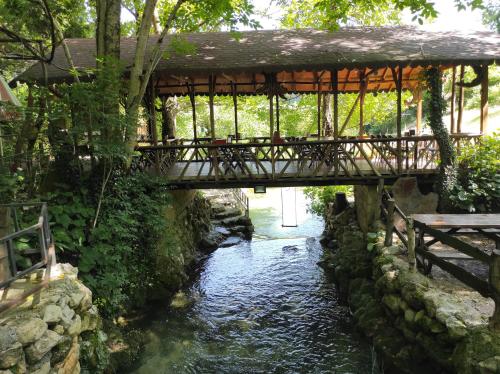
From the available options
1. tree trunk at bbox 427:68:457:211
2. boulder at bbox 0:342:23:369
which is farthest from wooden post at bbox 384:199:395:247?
boulder at bbox 0:342:23:369

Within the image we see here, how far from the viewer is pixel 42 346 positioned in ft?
12.6

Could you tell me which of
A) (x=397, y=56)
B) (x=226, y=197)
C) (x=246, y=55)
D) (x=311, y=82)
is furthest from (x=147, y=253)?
(x=226, y=197)

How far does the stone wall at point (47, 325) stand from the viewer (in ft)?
11.5

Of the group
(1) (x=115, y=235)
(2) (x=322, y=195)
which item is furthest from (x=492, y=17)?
(1) (x=115, y=235)

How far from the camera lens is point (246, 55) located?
32.0 feet

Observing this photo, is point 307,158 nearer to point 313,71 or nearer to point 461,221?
point 313,71

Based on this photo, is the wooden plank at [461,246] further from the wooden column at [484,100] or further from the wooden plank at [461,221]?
the wooden column at [484,100]

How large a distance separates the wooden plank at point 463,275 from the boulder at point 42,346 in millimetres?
5174

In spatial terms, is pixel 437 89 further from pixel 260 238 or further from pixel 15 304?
pixel 15 304

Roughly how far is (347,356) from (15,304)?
5323 millimetres

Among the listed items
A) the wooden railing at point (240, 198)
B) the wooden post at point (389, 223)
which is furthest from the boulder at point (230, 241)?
the wooden post at point (389, 223)

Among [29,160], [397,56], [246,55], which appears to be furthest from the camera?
[246,55]

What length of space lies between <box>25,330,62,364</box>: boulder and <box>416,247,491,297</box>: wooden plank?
204 inches

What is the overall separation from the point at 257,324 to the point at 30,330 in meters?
4.97
